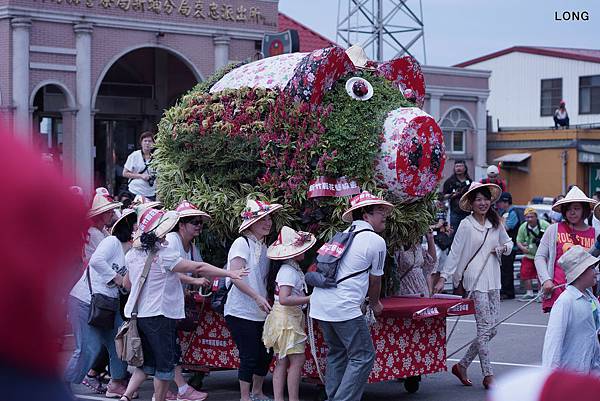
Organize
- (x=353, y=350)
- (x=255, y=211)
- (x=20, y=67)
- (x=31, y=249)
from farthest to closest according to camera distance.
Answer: (x=20, y=67), (x=255, y=211), (x=353, y=350), (x=31, y=249)

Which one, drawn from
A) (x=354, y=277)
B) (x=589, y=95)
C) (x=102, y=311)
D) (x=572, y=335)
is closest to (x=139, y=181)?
(x=102, y=311)

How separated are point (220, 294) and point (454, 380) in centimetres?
276

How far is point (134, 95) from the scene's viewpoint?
25500 mm

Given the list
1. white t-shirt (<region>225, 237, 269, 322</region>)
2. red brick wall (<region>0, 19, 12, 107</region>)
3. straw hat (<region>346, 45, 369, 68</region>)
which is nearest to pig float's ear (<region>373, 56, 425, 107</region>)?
straw hat (<region>346, 45, 369, 68</region>)

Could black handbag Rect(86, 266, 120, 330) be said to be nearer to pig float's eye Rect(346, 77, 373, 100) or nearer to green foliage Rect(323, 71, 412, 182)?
green foliage Rect(323, 71, 412, 182)

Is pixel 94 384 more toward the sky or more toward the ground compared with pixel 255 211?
more toward the ground

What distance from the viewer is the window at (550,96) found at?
4109 centimetres

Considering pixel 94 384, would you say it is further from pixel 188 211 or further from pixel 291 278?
pixel 291 278

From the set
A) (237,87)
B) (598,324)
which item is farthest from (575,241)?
(237,87)

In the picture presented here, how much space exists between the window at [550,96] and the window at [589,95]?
36.5 inches

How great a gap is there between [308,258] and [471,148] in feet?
86.5

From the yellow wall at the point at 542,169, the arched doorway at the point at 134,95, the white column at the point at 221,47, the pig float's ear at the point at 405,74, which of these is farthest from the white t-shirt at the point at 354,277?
the yellow wall at the point at 542,169

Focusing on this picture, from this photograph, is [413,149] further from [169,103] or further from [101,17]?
[169,103]

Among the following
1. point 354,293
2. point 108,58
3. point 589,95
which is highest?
point 589,95
